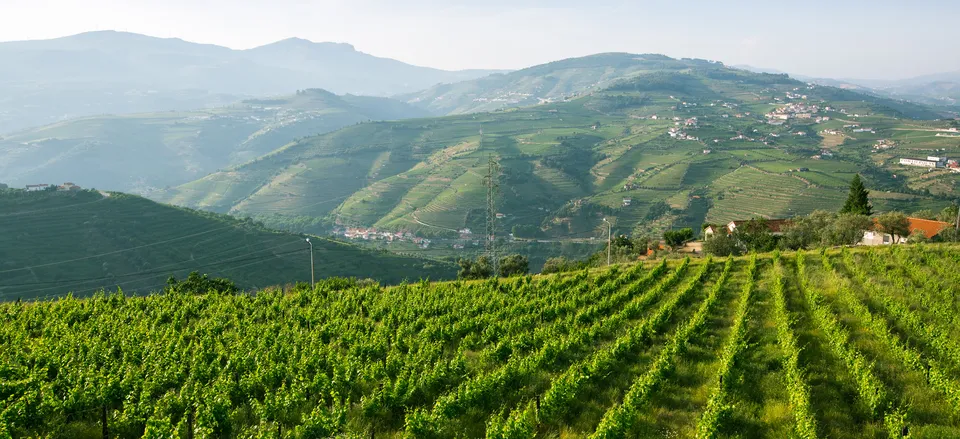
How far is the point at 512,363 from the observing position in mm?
19812

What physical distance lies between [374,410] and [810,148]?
217352 mm

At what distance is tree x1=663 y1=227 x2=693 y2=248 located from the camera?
233 feet

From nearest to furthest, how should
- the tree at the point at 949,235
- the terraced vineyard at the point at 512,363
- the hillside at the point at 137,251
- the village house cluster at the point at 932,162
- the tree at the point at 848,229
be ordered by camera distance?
the terraced vineyard at the point at 512,363 → the tree at the point at 949,235 → the tree at the point at 848,229 → the hillside at the point at 137,251 → the village house cluster at the point at 932,162

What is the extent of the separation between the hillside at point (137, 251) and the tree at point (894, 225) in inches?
2405

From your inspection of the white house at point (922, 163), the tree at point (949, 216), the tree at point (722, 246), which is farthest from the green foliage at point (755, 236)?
the white house at point (922, 163)

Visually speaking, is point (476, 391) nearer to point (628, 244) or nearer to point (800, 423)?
point (800, 423)

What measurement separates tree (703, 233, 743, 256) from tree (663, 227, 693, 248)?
11806 millimetres

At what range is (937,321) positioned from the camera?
24.5 meters

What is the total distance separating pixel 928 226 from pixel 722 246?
28568mm

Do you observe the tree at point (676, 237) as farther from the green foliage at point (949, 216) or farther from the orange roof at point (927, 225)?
the green foliage at point (949, 216)

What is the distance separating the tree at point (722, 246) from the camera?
56.0 meters

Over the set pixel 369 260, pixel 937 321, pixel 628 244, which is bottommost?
pixel 369 260

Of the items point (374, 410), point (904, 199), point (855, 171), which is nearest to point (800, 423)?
point (374, 410)

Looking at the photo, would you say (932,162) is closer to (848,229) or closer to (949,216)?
(949,216)
